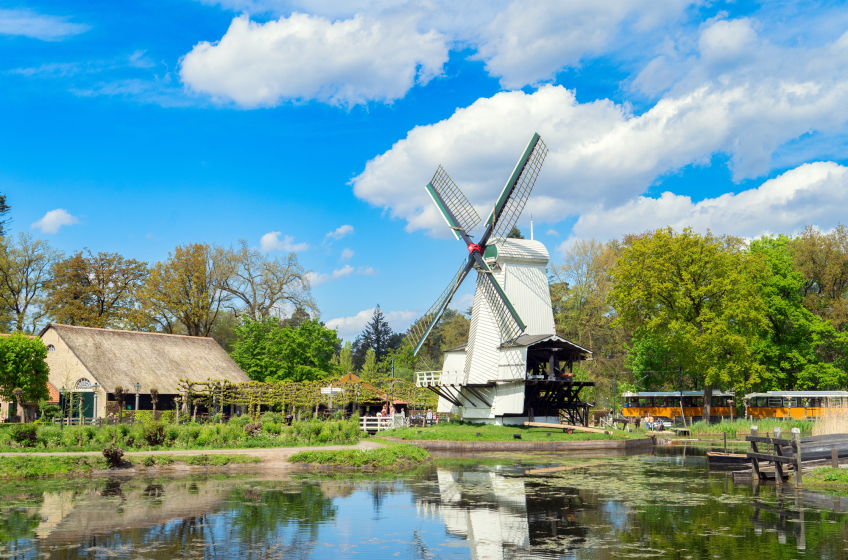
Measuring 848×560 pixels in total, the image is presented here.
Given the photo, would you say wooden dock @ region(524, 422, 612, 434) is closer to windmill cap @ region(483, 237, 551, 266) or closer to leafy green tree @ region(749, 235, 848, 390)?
windmill cap @ region(483, 237, 551, 266)

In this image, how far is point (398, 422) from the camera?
43.3 metres

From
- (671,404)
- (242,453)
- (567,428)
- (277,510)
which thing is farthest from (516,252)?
(277,510)

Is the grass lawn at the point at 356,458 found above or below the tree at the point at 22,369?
below

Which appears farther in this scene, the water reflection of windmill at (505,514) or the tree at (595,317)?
the tree at (595,317)

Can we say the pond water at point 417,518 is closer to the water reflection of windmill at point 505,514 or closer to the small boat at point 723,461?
the water reflection of windmill at point 505,514

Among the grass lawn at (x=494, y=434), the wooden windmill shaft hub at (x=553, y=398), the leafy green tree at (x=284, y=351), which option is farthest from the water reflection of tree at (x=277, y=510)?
the leafy green tree at (x=284, y=351)

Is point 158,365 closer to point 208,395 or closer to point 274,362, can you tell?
point 208,395

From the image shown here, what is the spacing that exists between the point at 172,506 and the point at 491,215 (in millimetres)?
30850

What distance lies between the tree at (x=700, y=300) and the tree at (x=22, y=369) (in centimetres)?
3810

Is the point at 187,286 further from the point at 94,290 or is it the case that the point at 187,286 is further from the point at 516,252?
the point at 516,252

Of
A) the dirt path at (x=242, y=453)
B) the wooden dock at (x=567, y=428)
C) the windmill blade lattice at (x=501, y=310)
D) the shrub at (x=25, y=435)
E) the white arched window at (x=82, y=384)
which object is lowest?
the wooden dock at (x=567, y=428)

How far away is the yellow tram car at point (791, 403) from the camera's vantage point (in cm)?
4516

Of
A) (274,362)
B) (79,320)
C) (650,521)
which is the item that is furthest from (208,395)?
(650,521)

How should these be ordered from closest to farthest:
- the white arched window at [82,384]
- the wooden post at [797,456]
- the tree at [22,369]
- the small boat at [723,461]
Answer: the wooden post at [797,456]
the small boat at [723,461]
the tree at [22,369]
the white arched window at [82,384]
